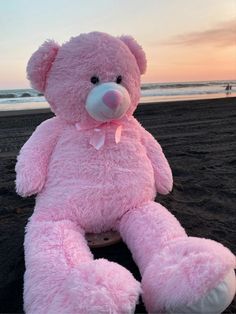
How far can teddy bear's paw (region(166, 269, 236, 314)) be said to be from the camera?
1.47 meters

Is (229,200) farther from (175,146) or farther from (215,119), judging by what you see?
(215,119)

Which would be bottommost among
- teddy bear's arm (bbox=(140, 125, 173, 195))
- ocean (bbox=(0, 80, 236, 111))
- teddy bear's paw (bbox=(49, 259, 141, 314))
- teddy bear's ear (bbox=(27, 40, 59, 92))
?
ocean (bbox=(0, 80, 236, 111))

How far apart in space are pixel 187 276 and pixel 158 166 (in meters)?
0.97

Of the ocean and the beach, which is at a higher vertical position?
the beach

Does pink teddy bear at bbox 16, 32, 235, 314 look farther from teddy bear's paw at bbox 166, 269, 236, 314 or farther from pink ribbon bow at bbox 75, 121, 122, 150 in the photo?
teddy bear's paw at bbox 166, 269, 236, 314

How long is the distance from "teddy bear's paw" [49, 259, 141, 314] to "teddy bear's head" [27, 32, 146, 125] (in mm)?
831

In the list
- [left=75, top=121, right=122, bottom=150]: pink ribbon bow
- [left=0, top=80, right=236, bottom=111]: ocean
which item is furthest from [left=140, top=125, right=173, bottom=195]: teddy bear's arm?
[left=0, top=80, right=236, bottom=111]: ocean

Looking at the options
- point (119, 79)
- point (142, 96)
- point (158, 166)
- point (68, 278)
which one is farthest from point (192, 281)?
point (142, 96)

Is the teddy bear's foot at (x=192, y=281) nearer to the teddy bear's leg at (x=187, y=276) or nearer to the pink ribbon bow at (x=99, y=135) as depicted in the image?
the teddy bear's leg at (x=187, y=276)

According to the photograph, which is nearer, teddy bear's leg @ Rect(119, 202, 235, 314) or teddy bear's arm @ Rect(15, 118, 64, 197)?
teddy bear's leg @ Rect(119, 202, 235, 314)

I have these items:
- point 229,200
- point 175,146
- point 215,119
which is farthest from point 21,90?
point 229,200

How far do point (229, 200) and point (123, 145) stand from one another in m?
1.16

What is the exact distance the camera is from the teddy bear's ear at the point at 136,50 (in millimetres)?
2367

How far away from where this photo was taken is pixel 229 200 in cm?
304
